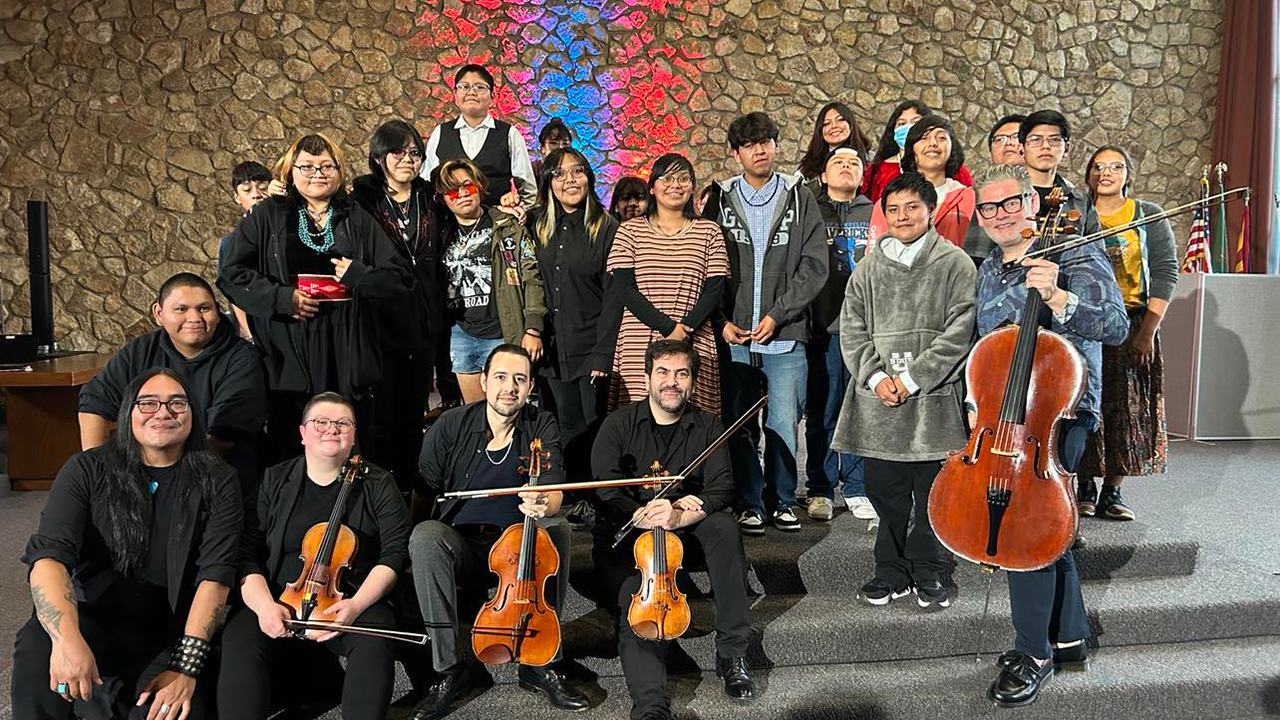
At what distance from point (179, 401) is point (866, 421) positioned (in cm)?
179

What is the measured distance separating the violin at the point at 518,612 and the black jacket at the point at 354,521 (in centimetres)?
27

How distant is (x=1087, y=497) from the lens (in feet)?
11.6

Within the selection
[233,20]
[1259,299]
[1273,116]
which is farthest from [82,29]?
[1273,116]

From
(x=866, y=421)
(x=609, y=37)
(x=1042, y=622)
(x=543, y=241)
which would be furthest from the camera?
(x=609, y=37)

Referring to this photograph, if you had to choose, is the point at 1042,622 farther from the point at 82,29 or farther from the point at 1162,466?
the point at 82,29

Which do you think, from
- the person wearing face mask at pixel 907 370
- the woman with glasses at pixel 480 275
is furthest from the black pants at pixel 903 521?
the woman with glasses at pixel 480 275

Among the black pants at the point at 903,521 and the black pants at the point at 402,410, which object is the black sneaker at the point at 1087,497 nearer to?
the black pants at the point at 903,521

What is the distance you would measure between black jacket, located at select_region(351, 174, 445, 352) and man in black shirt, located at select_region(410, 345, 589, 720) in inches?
18.3

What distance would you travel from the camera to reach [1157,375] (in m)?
3.41

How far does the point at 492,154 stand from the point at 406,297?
1.20m

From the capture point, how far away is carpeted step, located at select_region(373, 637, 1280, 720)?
2.47 metres

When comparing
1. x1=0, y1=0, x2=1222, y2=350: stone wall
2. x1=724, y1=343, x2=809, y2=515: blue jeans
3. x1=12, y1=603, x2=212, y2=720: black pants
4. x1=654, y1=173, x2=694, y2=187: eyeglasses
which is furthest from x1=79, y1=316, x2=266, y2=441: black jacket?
x1=0, y1=0, x2=1222, y2=350: stone wall

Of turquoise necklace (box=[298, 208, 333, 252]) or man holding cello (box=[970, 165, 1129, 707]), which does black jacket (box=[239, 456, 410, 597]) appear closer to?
turquoise necklace (box=[298, 208, 333, 252])

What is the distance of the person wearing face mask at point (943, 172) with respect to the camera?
3.26 m
